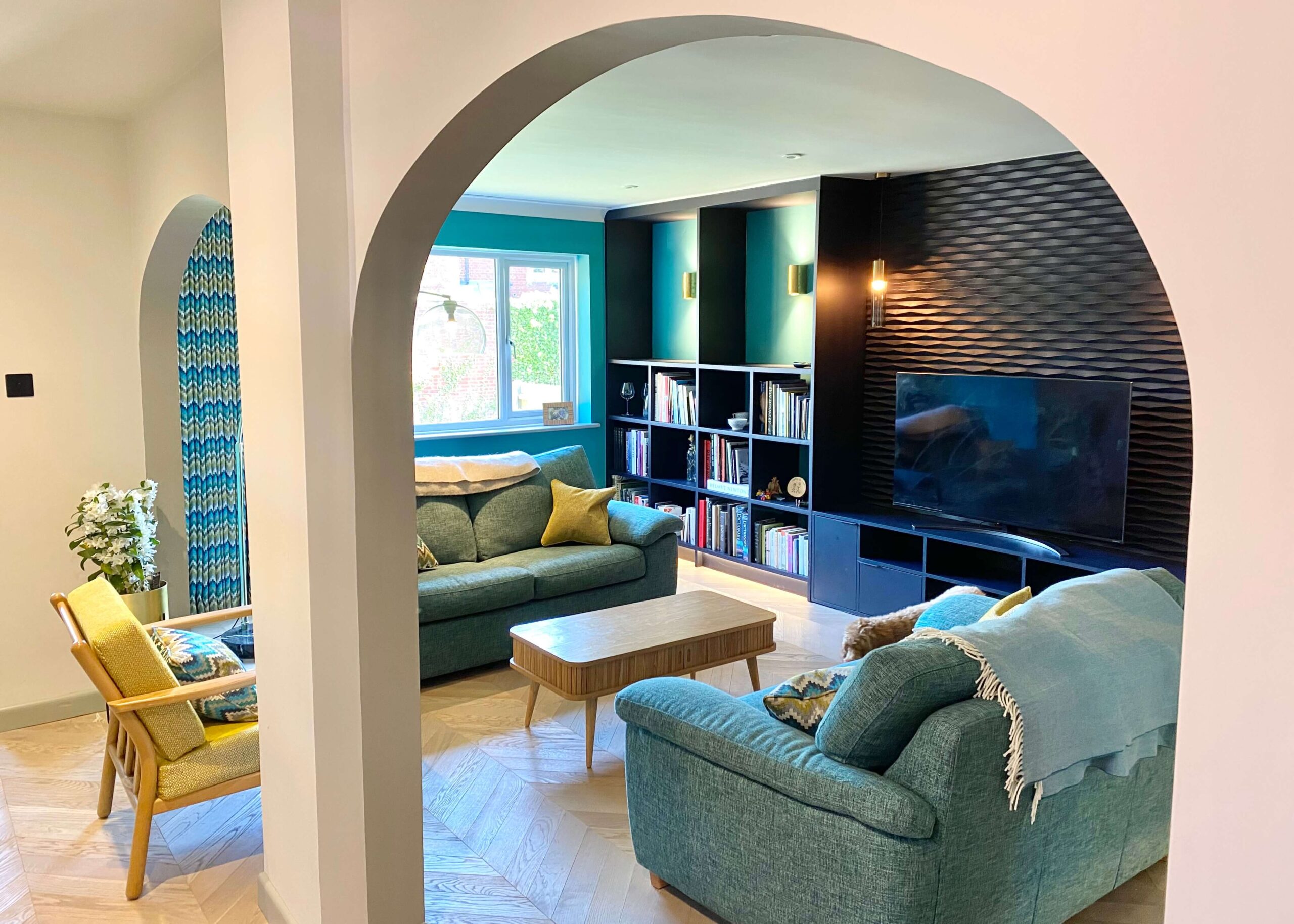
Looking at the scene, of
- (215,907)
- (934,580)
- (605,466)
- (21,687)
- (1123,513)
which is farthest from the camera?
(605,466)

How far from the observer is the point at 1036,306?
4852 millimetres

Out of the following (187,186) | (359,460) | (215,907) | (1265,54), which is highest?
(187,186)

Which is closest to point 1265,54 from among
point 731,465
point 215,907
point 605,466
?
point 215,907

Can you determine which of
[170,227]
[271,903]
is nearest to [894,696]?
[271,903]

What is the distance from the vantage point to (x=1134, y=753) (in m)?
2.28

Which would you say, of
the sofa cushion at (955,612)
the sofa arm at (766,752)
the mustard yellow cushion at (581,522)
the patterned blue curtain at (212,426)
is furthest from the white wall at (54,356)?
the sofa cushion at (955,612)

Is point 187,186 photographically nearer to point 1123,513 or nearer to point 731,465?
point 731,465

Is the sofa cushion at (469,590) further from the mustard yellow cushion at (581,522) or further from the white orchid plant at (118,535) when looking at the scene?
the white orchid plant at (118,535)

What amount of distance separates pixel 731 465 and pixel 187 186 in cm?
376

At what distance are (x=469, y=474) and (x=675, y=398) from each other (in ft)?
6.61

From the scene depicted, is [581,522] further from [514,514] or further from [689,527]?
[689,527]

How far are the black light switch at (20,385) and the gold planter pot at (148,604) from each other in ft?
2.99

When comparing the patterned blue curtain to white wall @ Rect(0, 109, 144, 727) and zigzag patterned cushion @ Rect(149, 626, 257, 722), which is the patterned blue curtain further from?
zigzag patterned cushion @ Rect(149, 626, 257, 722)

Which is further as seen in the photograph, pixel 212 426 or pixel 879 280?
pixel 879 280
